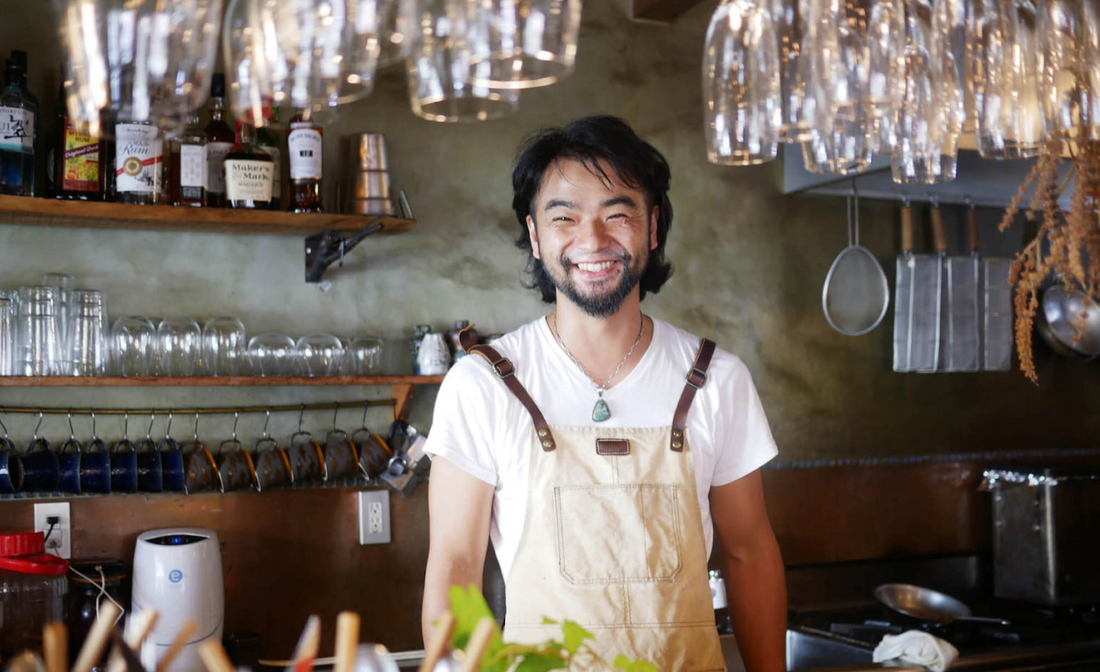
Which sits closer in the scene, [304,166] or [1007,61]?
[1007,61]

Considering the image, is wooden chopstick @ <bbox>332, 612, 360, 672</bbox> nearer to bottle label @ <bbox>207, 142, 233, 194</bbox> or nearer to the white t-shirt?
the white t-shirt

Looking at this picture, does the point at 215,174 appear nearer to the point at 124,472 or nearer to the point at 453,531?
the point at 124,472

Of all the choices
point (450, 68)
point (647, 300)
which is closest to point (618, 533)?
point (450, 68)

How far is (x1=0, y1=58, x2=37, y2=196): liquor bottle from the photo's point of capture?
7.82 ft

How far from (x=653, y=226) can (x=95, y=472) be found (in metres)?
1.52

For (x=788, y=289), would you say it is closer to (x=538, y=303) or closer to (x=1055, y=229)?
(x=538, y=303)

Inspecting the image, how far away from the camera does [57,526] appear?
257cm

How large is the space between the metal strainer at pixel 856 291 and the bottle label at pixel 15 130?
97.1 inches

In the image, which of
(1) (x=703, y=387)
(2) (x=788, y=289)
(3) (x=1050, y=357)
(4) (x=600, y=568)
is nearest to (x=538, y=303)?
(2) (x=788, y=289)

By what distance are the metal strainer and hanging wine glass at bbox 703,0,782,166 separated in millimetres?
2085

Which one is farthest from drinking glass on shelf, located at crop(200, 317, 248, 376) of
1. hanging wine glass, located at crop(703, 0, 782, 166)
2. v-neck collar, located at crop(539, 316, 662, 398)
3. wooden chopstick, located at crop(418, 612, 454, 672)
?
wooden chopstick, located at crop(418, 612, 454, 672)

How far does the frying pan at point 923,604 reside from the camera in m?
3.08

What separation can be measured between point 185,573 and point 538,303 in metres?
1.32

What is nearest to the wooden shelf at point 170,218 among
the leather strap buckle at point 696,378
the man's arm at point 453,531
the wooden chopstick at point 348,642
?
the man's arm at point 453,531
